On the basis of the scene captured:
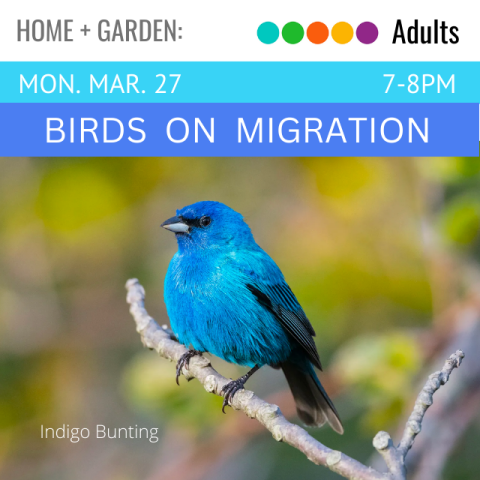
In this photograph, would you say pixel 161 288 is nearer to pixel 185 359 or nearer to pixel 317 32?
pixel 185 359

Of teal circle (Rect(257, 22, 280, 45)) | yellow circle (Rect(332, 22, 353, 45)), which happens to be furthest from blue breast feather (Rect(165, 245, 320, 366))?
yellow circle (Rect(332, 22, 353, 45))

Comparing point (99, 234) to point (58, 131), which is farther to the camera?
point (99, 234)

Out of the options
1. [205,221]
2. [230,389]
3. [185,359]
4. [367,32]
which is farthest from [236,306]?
[367,32]

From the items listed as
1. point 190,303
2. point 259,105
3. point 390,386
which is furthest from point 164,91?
point 390,386

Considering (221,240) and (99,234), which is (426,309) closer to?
(221,240)

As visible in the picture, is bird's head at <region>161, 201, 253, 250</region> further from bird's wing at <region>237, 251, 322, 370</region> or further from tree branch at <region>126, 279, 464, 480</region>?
tree branch at <region>126, 279, 464, 480</region>

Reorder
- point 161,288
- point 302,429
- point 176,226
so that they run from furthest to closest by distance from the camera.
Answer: point 161,288 < point 176,226 < point 302,429

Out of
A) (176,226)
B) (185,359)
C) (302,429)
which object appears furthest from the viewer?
(176,226)
